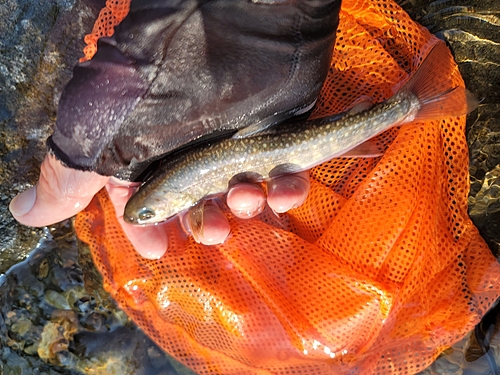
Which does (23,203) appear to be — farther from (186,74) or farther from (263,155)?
(263,155)

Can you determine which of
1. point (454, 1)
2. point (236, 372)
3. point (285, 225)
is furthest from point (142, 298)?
point (454, 1)

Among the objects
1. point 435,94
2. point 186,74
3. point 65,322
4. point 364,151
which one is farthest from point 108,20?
point 65,322

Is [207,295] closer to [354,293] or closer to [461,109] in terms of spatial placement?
[354,293]

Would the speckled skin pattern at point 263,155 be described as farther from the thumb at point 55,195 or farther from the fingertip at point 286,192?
the thumb at point 55,195

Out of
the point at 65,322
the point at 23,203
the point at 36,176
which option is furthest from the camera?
the point at 65,322

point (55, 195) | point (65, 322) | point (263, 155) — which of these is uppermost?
point (263, 155)
